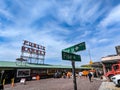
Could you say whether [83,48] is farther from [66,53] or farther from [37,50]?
[37,50]

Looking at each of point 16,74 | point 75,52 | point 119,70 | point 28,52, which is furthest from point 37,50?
point 75,52

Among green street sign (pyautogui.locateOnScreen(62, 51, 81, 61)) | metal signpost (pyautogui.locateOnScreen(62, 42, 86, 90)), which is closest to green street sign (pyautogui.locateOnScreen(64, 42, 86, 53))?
metal signpost (pyautogui.locateOnScreen(62, 42, 86, 90))

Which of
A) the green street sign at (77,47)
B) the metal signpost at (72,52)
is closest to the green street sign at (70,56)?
the metal signpost at (72,52)

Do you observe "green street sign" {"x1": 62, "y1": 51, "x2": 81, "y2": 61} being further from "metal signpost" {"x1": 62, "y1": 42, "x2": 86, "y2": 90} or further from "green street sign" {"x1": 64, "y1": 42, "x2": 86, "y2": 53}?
"green street sign" {"x1": 64, "y1": 42, "x2": 86, "y2": 53}

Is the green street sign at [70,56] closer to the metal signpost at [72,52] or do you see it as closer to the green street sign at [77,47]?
the metal signpost at [72,52]

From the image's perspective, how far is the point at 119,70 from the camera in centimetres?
1733

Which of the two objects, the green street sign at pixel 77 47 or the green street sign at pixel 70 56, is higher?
the green street sign at pixel 77 47

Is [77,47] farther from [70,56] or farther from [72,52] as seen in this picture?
[70,56]

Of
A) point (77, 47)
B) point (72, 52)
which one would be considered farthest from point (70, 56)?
point (77, 47)

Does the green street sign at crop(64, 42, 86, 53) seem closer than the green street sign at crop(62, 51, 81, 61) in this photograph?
No

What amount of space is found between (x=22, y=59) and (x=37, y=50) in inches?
309

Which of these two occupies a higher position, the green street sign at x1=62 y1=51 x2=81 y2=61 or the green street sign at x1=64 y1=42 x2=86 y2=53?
the green street sign at x1=64 y1=42 x2=86 y2=53

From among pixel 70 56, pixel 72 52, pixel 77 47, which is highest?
pixel 77 47

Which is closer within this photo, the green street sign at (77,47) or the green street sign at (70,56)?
the green street sign at (70,56)
